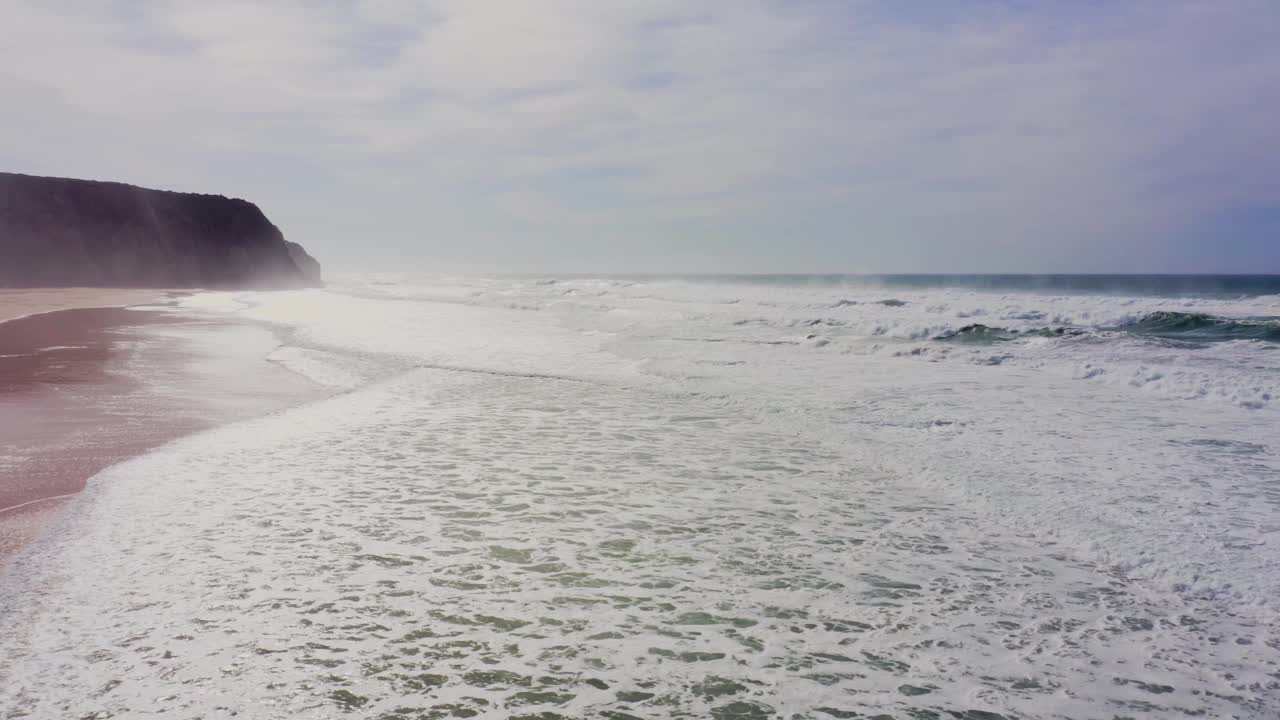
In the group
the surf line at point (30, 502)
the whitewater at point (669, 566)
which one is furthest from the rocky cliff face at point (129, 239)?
the whitewater at point (669, 566)

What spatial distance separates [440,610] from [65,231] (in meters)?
84.9

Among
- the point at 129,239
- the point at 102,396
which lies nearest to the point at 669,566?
the point at 102,396

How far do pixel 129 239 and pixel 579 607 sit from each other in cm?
8858

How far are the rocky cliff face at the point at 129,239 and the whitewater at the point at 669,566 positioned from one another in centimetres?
7302

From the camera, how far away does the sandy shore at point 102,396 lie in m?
7.04

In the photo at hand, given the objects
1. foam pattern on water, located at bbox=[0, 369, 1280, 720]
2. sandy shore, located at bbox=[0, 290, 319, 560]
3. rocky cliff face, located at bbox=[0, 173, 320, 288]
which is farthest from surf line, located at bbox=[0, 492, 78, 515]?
rocky cliff face, located at bbox=[0, 173, 320, 288]

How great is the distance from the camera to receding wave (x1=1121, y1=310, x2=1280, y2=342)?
23094 mm

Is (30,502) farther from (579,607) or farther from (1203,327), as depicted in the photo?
(1203,327)

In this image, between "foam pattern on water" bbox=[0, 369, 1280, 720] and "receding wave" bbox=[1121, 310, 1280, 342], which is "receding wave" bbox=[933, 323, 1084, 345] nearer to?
"receding wave" bbox=[1121, 310, 1280, 342]

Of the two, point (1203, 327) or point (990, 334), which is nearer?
point (990, 334)

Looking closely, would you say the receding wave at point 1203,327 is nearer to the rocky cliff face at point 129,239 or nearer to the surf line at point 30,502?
the surf line at point 30,502

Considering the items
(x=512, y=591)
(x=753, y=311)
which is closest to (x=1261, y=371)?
(x=512, y=591)

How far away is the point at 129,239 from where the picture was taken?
250 ft

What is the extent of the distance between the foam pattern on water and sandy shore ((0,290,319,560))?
63 centimetres
